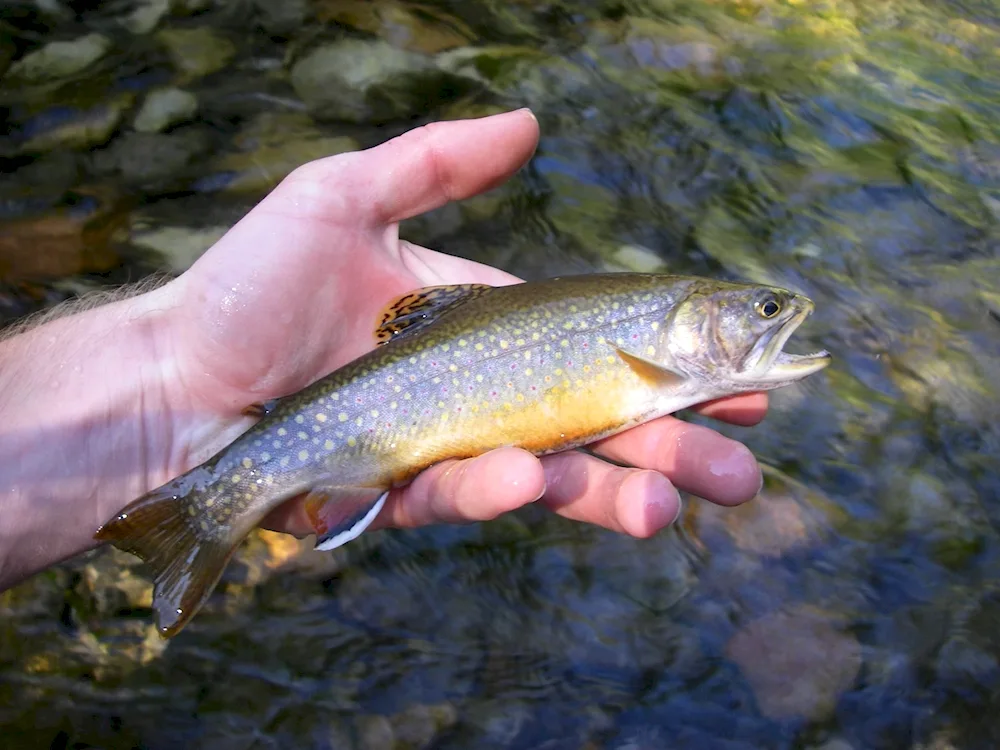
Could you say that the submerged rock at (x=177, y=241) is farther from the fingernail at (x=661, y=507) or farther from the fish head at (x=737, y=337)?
the fingernail at (x=661, y=507)

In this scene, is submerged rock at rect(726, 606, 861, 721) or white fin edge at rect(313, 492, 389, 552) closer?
white fin edge at rect(313, 492, 389, 552)

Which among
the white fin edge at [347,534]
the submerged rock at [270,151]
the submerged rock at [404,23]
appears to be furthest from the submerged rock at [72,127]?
the white fin edge at [347,534]

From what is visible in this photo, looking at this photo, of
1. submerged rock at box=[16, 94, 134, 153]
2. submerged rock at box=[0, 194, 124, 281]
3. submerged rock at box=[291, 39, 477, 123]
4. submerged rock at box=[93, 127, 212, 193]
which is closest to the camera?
submerged rock at box=[0, 194, 124, 281]

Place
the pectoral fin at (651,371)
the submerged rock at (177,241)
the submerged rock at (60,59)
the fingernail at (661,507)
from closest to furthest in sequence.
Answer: the fingernail at (661,507) → the pectoral fin at (651,371) → the submerged rock at (177,241) → the submerged rock at (60,59)

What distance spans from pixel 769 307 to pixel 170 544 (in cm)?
236

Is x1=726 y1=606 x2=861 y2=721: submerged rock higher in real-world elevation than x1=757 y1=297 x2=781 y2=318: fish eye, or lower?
lower

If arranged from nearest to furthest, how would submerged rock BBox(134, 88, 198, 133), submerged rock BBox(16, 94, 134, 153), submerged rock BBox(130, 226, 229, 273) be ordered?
submerged rock BBox(130, 226, 229, 273) < submerged rock BBox(16, 94, 134, 153) < submerged rock BBox(134, 88, 198, 133)

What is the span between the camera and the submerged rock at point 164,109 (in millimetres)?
5914

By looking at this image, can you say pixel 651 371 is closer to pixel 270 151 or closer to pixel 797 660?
pixel 797 660

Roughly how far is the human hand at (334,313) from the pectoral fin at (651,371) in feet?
0.65

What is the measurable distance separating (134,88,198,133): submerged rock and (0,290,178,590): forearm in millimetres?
2656

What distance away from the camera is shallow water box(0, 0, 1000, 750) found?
4086 millimetres

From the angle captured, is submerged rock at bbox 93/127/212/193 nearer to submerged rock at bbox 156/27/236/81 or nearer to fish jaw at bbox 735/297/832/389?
submerged rock at bbox 156/27/236/81

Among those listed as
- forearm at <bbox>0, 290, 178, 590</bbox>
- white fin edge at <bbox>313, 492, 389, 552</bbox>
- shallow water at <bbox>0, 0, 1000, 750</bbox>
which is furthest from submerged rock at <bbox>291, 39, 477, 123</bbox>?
white fin edge at <bbox>313, 492, 389, 552</bbox>
